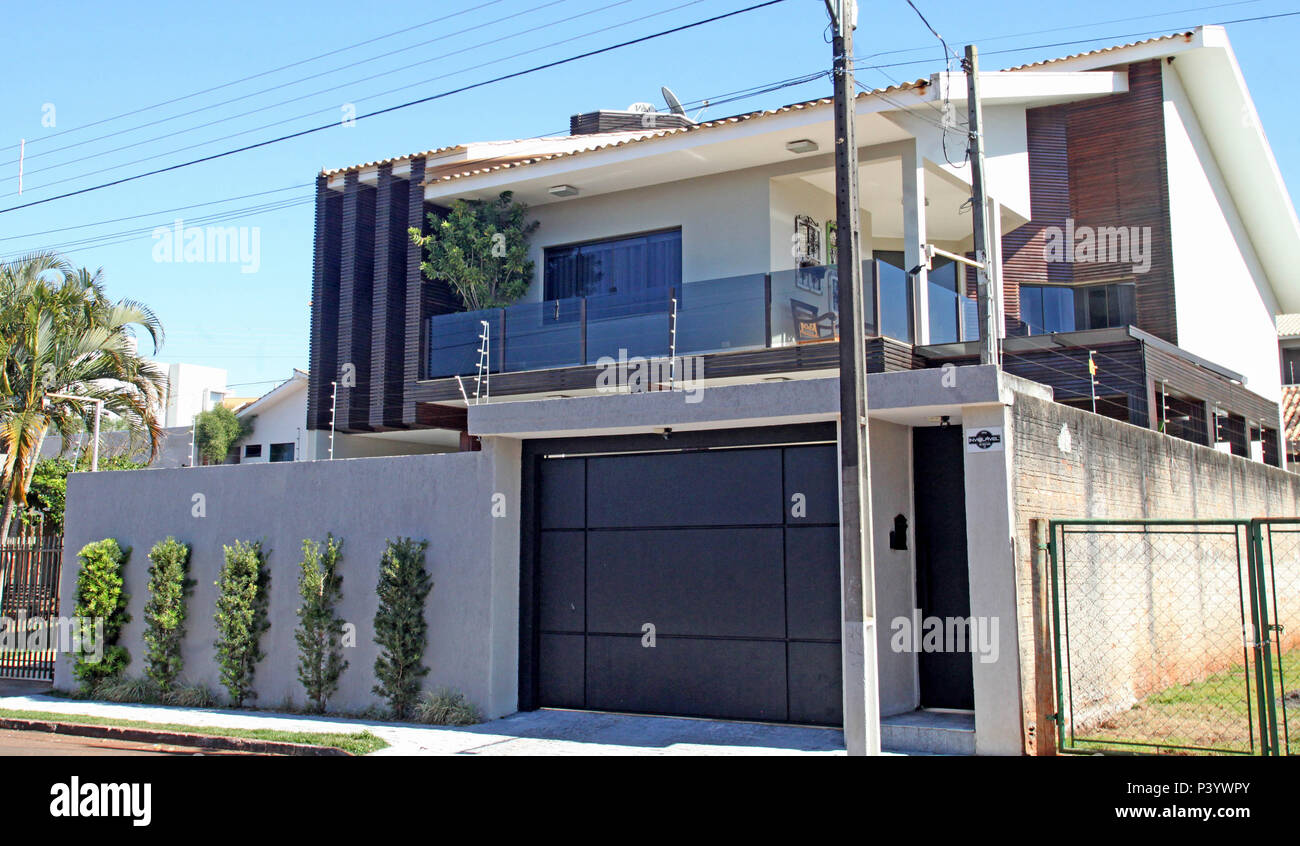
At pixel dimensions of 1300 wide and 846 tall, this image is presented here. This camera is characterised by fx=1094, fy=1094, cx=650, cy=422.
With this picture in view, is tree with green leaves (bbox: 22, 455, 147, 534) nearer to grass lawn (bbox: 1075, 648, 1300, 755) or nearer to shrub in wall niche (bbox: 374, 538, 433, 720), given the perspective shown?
shrub in wall niche (bbox: 374, 538, 433, 720)

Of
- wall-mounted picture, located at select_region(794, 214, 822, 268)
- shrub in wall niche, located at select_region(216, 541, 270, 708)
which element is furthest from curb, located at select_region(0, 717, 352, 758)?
wall-mounted picture, located at select_region(794, 214, 822, 268)

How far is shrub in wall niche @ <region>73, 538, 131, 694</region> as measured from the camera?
14578 millimetres

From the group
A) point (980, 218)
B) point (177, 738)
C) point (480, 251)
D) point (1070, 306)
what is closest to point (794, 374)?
point (980, 218)

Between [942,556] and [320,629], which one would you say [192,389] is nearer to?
[320,629]

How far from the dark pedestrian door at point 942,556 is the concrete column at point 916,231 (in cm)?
314

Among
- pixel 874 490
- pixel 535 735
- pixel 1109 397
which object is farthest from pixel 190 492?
pixel 1109 397

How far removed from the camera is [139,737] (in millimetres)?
11680

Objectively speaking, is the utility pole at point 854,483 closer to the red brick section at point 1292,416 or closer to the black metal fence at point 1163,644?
the black metal fence at point 1163,644

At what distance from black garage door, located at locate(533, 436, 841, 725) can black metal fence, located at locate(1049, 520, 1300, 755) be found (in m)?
2.30

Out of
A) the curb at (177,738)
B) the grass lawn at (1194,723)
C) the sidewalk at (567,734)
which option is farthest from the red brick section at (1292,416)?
the curb at (177,738)

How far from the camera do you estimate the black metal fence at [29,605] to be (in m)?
16.0

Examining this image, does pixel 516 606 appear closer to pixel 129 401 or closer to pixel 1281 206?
pixel 129 401

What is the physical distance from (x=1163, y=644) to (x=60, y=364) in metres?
15.8

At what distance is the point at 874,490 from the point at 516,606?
4.30 metres
